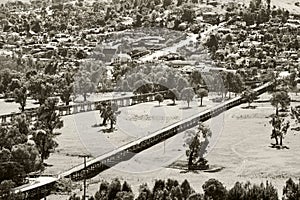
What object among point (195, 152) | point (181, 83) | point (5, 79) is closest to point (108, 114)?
point (195, 152)

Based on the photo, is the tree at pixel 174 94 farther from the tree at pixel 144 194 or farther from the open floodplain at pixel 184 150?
the tree at pixel 144 194

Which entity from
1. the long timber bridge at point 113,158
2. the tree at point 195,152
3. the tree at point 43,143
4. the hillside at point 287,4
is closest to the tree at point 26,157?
the long timber bridge at point 113,158

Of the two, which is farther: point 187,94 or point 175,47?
point 175,47

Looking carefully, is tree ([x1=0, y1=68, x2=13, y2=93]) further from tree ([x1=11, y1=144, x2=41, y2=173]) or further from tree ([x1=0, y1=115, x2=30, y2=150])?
tree ([x1=11, y1=144, x2=41, y2=173])

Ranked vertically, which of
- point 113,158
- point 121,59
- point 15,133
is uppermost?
point 121,59

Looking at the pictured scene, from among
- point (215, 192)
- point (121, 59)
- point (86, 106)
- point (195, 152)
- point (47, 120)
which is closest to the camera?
point (215, 192)

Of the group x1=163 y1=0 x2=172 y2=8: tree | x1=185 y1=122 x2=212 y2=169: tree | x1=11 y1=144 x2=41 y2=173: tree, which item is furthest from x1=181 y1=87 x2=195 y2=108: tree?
x1=163 y1=0 x2=172 y2=8: tree

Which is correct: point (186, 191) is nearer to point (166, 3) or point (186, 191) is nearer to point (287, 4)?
point (166, 3)
